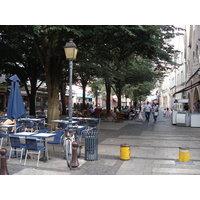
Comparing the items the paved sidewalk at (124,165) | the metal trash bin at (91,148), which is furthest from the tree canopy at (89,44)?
the paved sidewalk at (124,165)

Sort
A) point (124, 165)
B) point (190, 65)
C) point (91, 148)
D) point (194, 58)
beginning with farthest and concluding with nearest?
point (190, 65) < point (194, 58) < point (91, 148) < point (124, 165)

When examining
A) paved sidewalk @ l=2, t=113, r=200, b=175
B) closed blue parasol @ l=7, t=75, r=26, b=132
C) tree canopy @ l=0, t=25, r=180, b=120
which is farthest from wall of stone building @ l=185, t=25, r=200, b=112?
closed blue parasol @ l=7, t=75, r=26, b=132

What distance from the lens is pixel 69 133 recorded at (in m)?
7.59

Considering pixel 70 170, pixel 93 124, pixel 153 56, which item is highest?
pixel 153 56

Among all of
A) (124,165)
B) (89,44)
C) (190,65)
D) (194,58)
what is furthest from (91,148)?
(190,65)

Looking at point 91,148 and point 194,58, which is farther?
point 194,58

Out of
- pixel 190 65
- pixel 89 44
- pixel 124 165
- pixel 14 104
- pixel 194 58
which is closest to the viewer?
pixel 124 165

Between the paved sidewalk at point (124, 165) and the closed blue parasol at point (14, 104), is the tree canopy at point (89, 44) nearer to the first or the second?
the closed blue parasol at point (14, 104)

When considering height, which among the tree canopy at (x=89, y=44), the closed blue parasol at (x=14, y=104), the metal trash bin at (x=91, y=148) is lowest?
the metal trash bin at (x=91, y=148)

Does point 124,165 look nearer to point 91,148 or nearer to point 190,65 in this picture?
point 91,148

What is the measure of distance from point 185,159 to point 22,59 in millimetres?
17877

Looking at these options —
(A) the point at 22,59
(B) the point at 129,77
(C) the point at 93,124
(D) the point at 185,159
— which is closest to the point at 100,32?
(C) the point at 93,124
